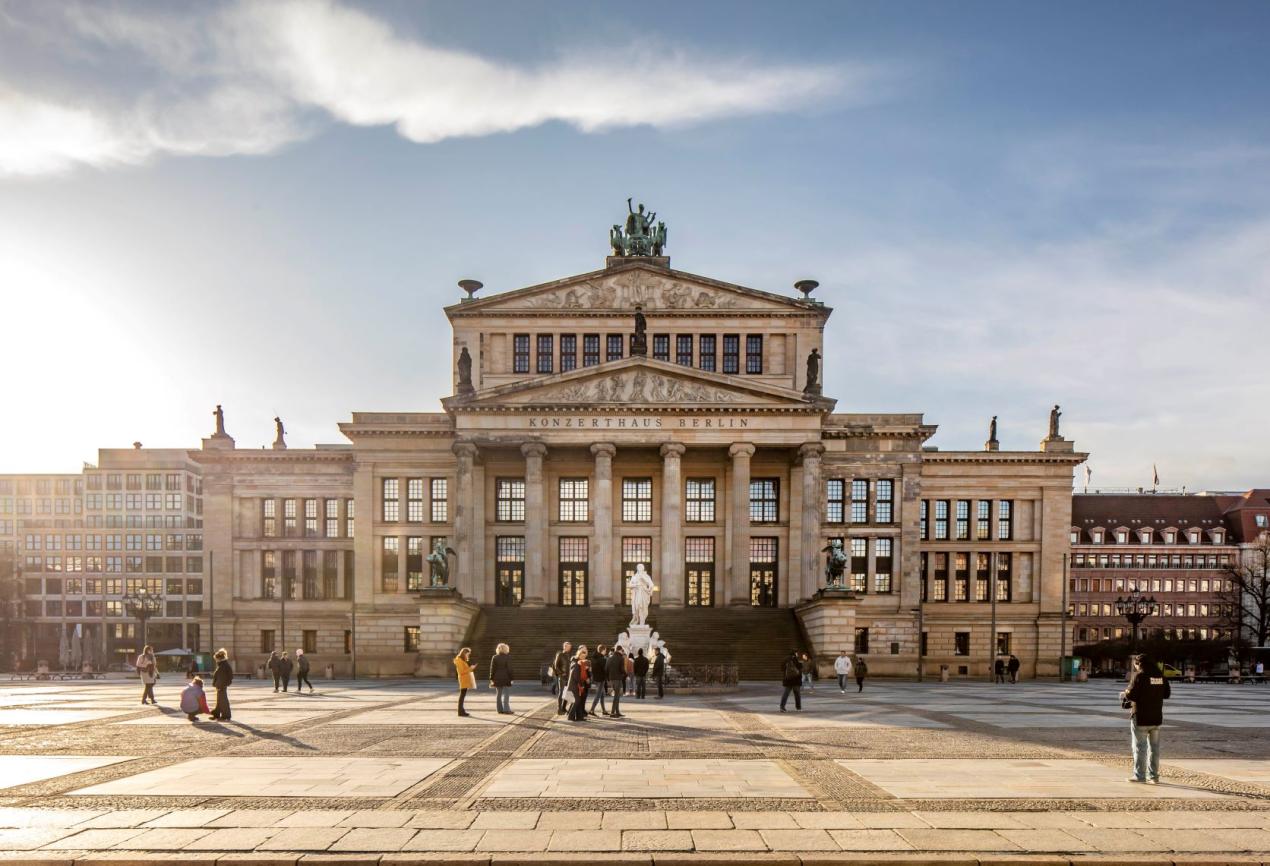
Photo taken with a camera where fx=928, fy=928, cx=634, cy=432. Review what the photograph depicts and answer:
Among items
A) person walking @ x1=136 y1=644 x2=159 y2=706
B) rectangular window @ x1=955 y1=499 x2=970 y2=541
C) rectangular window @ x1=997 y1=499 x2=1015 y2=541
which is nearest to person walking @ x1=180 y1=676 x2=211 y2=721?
person walking @ x1=136 y1=644 x2=159 y2=706

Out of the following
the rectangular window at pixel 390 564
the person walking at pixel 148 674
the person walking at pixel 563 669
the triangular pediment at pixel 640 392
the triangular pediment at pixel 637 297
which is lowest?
the rectangular window at pixel 390 564

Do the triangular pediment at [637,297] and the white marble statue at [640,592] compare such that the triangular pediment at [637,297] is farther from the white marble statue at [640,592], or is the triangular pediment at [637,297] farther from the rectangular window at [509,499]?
the white marble statue at [640,592]

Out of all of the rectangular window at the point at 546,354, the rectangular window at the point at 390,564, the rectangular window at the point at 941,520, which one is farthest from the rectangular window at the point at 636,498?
the rectangular window at the point at 941,520

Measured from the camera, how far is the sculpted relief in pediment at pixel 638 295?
2576 inches

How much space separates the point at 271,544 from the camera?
68562 mm

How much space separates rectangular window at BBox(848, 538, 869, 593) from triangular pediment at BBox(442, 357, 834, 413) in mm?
12745

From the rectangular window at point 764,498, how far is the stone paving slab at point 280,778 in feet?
160

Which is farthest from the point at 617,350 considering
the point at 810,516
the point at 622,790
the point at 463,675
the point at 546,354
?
the point at 622,790

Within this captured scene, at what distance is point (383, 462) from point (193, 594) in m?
54.5

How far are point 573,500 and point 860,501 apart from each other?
20.8 m

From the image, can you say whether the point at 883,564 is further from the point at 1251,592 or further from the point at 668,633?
the point at 1251,592

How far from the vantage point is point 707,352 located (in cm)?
6588

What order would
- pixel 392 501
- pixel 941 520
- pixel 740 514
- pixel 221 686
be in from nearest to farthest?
pixel 221 686
pixel 740 514
pixel 392 501
pixel 941 520

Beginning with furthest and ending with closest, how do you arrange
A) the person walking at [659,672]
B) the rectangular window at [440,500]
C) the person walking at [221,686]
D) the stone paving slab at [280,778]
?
the rectangular window at [440,500]
the person walking at [659,672]
the person walking at [221,686]
the stone paving slab at [280,778]
